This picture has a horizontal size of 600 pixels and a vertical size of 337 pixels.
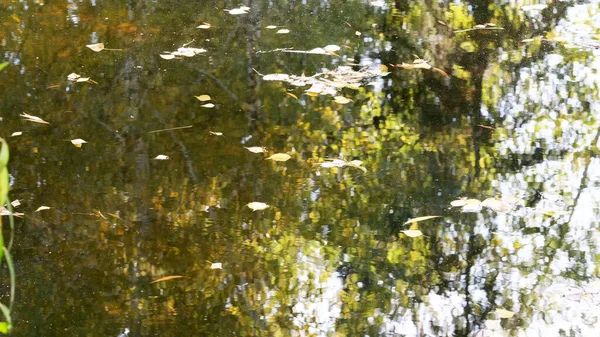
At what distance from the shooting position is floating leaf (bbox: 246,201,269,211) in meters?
3.34

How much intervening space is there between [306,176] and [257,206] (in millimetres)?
383

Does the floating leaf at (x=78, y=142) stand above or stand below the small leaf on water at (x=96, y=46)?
below

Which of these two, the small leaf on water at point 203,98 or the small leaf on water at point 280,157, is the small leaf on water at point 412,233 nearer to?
the small leaf on water at point 280,157

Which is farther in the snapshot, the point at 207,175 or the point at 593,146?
the point at 593,146

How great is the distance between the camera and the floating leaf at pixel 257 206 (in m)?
3.34

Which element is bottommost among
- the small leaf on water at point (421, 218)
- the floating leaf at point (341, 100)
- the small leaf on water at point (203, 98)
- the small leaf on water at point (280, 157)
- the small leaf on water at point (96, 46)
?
the small leaf on water at point (96, 46)

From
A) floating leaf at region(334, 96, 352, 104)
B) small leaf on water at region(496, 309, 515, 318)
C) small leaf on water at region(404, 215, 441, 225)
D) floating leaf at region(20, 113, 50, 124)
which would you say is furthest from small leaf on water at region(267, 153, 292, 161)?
small leaf on water at region(496, 309, 515, 318)

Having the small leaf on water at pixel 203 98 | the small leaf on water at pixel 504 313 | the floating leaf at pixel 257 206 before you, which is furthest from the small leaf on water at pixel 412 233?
the small leaf on water at pixel 203 98

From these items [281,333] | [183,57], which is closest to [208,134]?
[183,57]

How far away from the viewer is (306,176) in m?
3.63

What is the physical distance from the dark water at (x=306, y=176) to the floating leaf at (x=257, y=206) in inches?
1.0

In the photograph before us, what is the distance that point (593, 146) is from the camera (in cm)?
385

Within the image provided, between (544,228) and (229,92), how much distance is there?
Answer: 2.14 metres

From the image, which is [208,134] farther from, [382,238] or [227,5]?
[227,5]
